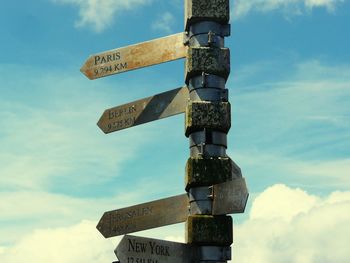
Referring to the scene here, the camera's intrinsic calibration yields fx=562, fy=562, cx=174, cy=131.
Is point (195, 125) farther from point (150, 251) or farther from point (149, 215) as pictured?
point (150, 251)

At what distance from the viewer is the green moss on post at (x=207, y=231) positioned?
688 cm

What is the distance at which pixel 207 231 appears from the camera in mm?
6898

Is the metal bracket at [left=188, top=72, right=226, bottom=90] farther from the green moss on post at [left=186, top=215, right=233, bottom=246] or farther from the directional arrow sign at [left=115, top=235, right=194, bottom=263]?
the directional arrow sign at [left=115, top=235, right=194, bottom=263]

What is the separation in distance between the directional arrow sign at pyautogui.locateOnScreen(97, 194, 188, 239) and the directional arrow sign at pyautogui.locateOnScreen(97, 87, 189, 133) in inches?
46.0

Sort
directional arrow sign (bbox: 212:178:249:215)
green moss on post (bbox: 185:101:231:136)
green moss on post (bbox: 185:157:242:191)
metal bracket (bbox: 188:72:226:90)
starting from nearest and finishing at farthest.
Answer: directional arrow sign (bbox: 212:178:249:215)
green moss on post (bbox: 185:157:242:191)
green moss on post (bbox: 185:101:231:136)
metal bracket (bbox: 188:72:226:90)

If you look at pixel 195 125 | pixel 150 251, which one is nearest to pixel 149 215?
pixel 150 251

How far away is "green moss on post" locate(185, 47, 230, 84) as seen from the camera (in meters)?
7.29

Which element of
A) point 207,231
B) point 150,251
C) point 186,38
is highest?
point 186,38

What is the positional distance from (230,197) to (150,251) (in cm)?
112

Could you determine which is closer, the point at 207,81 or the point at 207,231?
the point at 207,231

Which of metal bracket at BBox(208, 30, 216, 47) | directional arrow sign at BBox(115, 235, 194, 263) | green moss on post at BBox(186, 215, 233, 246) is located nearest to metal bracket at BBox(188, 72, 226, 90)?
metal bracket at BBox(208, 30, 216, 47)

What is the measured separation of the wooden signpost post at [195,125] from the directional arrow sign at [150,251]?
1cm

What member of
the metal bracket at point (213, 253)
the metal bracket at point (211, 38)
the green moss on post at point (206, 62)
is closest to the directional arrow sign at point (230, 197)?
the metal bracket at point (213, 253)

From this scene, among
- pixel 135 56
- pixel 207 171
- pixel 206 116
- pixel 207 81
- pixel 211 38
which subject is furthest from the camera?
pixel 135 56
